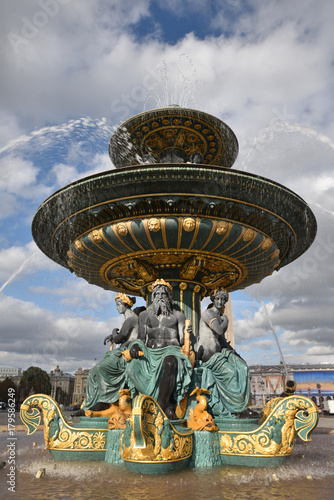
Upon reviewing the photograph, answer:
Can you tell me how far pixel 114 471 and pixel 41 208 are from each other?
4253 mm

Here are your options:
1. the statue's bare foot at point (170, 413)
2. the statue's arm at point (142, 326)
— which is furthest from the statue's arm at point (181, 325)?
the statue's bare foot at point (170, 413)

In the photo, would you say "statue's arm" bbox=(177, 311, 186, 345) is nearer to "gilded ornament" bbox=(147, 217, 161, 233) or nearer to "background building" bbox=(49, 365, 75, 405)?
"gilded ornament" bbox=(147, 217, 161, 233)

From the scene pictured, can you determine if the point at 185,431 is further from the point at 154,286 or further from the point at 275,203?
the point at 275,203

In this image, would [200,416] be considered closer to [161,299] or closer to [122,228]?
[161,299]

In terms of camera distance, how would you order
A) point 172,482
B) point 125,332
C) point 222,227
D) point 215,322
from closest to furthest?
1. point 172,482
2. point 222,227
3. point 215,322
4. point 125,332

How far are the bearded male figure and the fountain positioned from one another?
22 millimetres

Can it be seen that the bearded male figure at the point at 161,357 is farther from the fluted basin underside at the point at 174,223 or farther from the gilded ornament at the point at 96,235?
the gilded ornament at the point at 96,235

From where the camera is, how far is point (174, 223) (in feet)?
20.4

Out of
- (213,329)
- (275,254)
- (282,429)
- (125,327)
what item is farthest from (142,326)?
(275,254)

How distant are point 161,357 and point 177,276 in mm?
1886

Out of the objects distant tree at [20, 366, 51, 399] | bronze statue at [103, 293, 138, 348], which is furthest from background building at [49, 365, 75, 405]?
bronze statue at [103, 293, 138, 348]

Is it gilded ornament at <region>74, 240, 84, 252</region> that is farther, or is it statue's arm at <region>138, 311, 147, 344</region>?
gilded ornament at <region>74, 240, 84, 252</region>

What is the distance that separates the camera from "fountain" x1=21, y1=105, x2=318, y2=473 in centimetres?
496

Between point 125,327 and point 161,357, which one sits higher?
point 125,327
